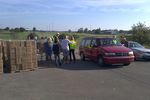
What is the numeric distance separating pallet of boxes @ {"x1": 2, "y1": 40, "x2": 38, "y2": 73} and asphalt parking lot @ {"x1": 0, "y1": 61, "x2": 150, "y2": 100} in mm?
625

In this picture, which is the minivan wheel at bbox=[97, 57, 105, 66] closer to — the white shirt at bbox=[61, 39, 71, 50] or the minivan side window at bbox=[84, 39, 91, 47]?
the white shirt at bbox=[61, 39, 71, 50]

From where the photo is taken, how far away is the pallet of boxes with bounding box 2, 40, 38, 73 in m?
16.1

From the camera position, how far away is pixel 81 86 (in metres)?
11.9

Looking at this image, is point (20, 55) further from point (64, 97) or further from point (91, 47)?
point (64, 97)

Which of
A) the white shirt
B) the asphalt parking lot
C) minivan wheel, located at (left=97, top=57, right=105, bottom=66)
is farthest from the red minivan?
the asphalt parking lot

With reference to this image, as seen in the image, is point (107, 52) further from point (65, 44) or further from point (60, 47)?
point (60, 47)

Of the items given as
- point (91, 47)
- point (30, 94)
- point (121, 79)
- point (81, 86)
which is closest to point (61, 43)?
point (91, 47)

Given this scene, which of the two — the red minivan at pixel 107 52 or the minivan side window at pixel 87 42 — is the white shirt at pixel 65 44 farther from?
the minivan side window at pixel 87 42

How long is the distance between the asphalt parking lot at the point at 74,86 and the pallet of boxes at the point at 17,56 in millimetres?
625

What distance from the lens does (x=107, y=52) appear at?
60.1ft

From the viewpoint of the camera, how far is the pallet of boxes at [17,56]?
52.7 ft

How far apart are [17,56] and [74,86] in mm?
5193

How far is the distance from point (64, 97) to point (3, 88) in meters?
2.77

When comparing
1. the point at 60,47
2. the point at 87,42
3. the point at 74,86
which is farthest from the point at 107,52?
the point at 74,86
